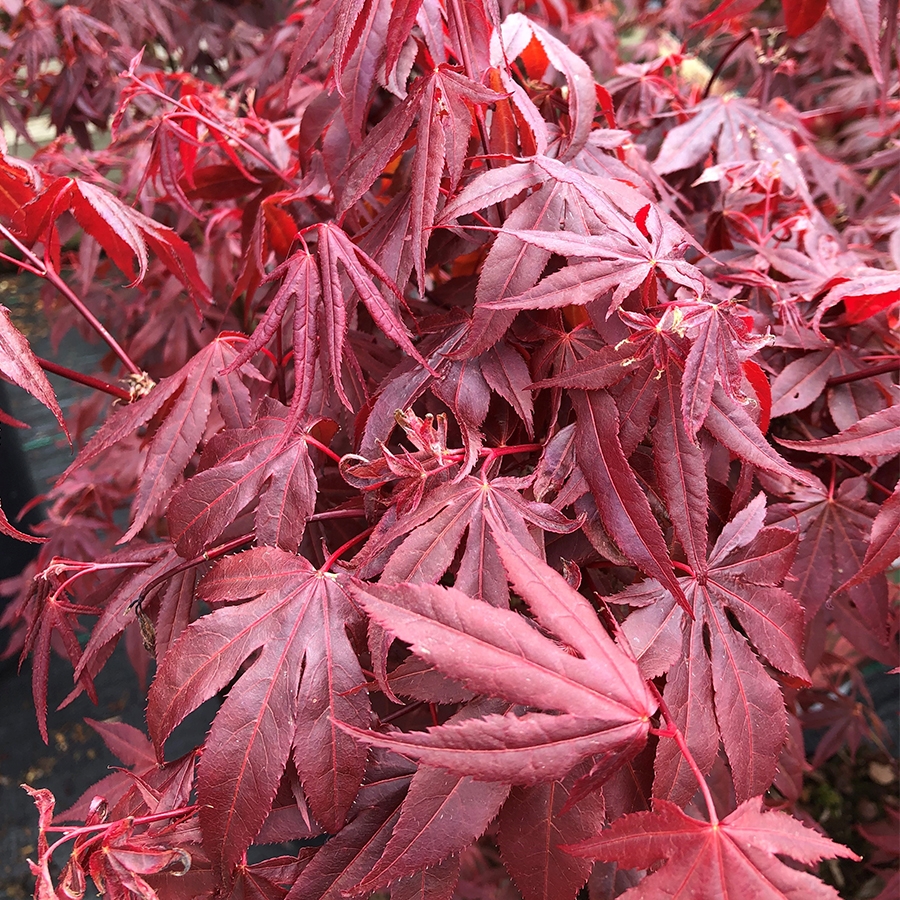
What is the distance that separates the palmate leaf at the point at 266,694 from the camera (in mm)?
481

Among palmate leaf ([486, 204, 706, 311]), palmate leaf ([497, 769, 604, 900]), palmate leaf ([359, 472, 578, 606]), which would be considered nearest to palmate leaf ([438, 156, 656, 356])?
palmate leaf ([486, 204, 706, 311])

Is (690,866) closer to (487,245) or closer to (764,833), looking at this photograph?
(764,833)

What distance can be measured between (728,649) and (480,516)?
0.21m

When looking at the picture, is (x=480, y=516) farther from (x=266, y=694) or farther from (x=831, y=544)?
(x=831, y=544)

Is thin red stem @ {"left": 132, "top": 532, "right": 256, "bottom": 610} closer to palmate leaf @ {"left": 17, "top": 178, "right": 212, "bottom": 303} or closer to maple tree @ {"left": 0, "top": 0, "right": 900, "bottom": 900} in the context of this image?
maple tree @ {"left": 0, "top": 0, "right": 900, "bottom": 900}

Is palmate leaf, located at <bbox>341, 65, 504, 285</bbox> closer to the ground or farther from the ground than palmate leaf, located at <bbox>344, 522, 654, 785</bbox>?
farther from the ground

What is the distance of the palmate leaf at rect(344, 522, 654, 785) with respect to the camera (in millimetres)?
381

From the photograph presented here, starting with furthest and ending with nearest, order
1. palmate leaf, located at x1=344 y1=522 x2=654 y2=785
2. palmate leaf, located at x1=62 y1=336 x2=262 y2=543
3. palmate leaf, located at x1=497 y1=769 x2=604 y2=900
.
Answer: palmate leaf, located at x1=62 y1=336 x2=262 y2=543 → palmate leaf, located at x1=497 y1=769 x2=604 y2=900 → palmate leaf, located at x1=344 y1=522 x2=654 y2=785

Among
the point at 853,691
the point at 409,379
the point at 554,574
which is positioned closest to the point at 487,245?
the point at 409,379

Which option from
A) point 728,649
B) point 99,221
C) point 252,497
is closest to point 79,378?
point 99,221

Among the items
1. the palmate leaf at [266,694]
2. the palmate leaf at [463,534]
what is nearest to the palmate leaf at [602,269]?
the palmate leaf at [463,534]

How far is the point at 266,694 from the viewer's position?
0.50 m

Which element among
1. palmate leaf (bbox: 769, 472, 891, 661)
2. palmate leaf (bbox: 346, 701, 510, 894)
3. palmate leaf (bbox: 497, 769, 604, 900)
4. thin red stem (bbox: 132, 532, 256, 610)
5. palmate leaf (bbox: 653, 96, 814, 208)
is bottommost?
palmate leaf (bbox: 769, 472, 891, 661)

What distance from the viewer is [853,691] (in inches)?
63.4
